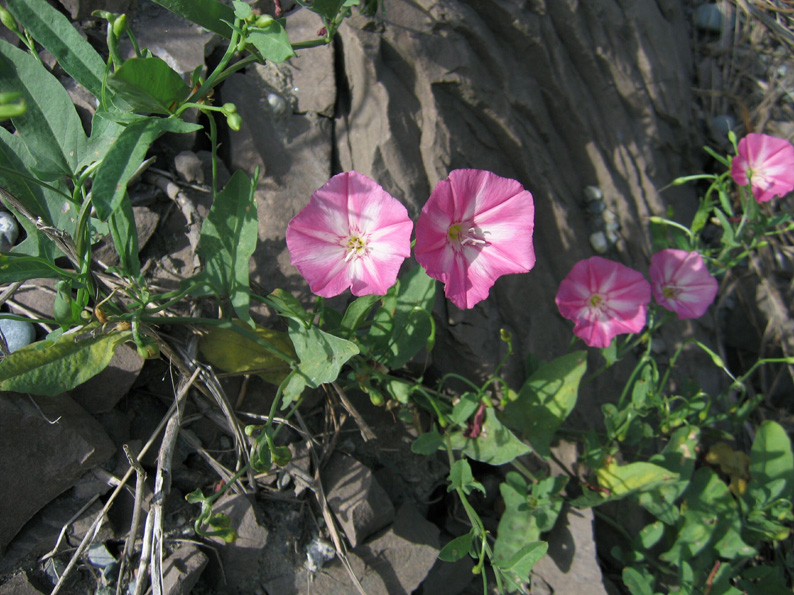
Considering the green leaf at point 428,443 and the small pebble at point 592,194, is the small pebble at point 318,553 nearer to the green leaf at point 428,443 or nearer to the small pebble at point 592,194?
the green leaf at point 428,443

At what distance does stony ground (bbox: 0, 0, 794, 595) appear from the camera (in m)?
1.51

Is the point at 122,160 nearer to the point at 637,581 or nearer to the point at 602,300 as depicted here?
the point at 602,300

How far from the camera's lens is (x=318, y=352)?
1.52 metres

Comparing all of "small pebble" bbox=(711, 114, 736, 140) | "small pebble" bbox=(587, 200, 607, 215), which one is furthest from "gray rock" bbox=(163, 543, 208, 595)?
"small pebble" bbox=(711, 114, 736, 140)

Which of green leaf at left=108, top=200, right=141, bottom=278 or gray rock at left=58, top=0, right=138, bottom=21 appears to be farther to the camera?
gray rock at left=58, top=0, right=138, bottom=21

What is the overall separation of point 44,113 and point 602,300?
176cm

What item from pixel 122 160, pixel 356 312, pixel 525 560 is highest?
pixel 122 160

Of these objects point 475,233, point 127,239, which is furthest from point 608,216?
point 127,239

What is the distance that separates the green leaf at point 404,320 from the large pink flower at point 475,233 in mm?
176

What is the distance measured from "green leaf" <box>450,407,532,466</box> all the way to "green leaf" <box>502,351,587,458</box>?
17 centimetres

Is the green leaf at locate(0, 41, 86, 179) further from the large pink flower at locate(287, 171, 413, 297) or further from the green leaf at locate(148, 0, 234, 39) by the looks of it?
the large pink flower at locate(287, 171, 413, 297)

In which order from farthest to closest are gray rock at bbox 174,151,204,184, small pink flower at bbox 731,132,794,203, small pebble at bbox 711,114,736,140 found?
small pebble at bbox 711,114,736,140, small pink flower at bbox 731,132,794,203, gray rock at bbox 174,151,204,184

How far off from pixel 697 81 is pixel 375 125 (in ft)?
6.95

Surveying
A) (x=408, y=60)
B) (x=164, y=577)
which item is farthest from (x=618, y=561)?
(x=408, y=60)
